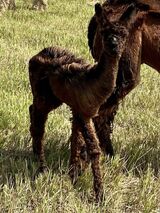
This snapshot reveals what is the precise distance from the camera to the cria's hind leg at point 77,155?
395cm

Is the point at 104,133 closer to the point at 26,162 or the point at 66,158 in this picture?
the point at 66,158

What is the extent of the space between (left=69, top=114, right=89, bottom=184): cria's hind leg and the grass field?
5 centimetres

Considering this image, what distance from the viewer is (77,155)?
4.04 metres

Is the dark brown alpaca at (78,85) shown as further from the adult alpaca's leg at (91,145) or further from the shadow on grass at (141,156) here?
the shadow on grass at (141,156)

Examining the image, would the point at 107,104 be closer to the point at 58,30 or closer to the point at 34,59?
the point at 34,59

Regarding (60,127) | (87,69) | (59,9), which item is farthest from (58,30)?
(87,69)

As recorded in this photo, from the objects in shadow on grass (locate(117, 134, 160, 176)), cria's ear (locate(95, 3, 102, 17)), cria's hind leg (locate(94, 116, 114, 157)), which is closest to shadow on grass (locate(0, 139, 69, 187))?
cria's hind leg (locate(94, 116, 114, 157))

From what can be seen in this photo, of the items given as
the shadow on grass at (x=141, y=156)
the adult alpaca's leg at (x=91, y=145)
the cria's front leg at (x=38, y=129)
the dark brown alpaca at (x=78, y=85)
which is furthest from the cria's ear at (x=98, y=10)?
the shadow on grass at (x=141, y=156)

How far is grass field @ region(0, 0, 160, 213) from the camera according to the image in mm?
3893

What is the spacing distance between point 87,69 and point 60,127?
5.64 feet

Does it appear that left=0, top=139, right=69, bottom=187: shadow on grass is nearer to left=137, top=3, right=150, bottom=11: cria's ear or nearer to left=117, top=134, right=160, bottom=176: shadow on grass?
left=117, top=134, right=160, bottom=176: shadow on grass

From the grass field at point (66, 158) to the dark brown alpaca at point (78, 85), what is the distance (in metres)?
0.17

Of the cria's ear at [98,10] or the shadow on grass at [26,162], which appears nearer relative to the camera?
the cria's ear at [98,10]

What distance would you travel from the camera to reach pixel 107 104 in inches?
161
